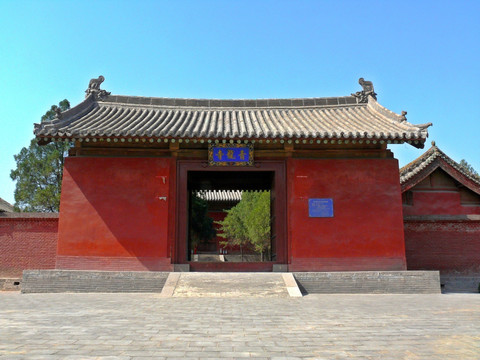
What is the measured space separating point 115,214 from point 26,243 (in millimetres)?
2615

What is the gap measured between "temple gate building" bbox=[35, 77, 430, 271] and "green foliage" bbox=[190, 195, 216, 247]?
9251 millimetres

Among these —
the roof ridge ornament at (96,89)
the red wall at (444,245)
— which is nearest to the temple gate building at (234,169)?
the red wall at (444,245)

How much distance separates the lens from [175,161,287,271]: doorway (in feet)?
29.8

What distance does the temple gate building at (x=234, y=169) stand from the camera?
8.82 m

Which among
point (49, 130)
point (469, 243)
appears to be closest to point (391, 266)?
point (469, 243)

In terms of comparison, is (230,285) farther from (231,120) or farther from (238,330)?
(231,120)

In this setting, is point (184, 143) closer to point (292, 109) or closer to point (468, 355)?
point (292, 109)

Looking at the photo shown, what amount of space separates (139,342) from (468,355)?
273 cm

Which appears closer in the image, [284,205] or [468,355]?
[468,355]

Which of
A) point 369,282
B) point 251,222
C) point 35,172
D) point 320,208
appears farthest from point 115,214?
point 35,172

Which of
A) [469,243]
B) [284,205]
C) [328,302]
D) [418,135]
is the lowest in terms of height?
[328,302]

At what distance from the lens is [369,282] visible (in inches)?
328

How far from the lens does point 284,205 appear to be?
9203 mm

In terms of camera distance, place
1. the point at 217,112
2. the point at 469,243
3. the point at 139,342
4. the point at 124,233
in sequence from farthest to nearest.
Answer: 1. the point at 217,112
2. the point at 469,243
3. the point at 124,233
4. the point at 139,342
